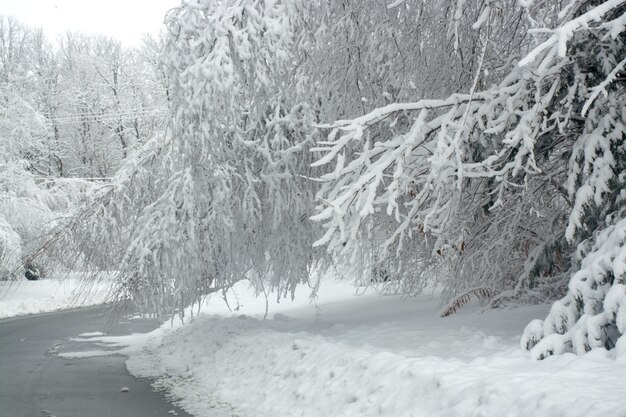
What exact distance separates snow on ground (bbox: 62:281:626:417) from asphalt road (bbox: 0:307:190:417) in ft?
1.47

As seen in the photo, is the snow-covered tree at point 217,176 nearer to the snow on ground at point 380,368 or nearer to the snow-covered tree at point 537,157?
the snow on ground at point 380,368

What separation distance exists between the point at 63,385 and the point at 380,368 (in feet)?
19.2

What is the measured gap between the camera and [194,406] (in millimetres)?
8148

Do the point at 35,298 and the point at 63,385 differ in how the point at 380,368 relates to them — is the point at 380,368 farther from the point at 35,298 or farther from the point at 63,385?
the point at 35,298

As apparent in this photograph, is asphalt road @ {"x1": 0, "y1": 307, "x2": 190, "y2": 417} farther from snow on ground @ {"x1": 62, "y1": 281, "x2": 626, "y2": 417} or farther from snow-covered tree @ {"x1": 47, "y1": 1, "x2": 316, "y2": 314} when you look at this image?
snow-covered tree @ {"x1": 47, "y1": 1, "x2": 316, "y2": 314}

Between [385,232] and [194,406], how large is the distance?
402 cm

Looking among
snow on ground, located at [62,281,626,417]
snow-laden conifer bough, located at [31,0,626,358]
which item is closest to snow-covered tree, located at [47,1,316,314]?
snow-laden conifer bough, located at [31,0,626,358]

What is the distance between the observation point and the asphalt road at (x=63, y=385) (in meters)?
8.12

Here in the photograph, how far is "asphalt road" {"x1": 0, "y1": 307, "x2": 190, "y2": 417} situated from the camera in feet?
26.7

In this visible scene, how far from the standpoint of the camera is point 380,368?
6.41 m

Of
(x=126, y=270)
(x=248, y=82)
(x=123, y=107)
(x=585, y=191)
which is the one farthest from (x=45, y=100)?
(x=585, y=191)

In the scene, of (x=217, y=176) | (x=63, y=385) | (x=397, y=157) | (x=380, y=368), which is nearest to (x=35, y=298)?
(x=63, y=385)

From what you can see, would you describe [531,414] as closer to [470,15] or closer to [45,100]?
[470,15]

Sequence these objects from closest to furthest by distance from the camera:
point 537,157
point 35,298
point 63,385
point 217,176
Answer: point 537,157, point 217,176, point 63,385, point 35,298
